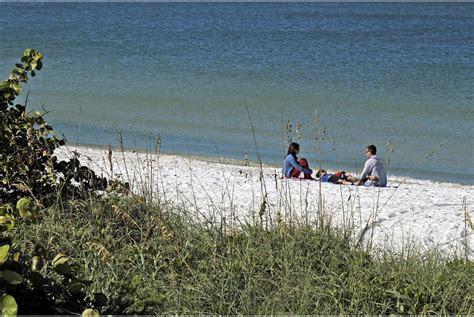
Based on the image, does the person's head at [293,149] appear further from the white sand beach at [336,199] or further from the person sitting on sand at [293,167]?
the white sand beach at [336,199]

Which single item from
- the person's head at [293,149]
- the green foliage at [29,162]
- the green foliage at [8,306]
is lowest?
the green foliage at [8,306]

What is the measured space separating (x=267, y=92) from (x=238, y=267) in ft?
80.5

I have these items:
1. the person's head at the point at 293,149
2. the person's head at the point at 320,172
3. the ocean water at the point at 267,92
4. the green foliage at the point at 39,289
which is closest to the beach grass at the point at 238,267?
the green foliage at the point at 39,289

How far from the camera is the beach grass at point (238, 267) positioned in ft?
17.5

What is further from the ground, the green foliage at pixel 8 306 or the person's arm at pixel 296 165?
the person's arm at pixel 296 165

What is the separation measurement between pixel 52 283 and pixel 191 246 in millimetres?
1820

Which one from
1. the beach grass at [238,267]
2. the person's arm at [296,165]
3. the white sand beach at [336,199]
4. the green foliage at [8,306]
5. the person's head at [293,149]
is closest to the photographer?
the green foliage at [8,306]

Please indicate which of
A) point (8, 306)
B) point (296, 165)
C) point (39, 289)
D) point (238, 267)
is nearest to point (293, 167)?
point (296, 165)

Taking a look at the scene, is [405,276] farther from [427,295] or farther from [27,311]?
[27,311]

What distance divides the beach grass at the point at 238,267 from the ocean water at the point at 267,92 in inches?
54.1

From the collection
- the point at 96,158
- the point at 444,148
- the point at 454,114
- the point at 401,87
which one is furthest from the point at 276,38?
the point at 96,158

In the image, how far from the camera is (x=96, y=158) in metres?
15.3

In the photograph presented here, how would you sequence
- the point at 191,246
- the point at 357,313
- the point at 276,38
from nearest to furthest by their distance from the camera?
the point at 357,313, the point at 191,246, the point at 276,38

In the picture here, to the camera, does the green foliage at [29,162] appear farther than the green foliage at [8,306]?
Yes
